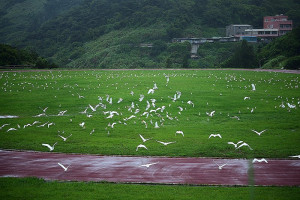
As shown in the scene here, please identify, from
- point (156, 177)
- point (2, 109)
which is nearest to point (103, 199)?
point (156, 177)

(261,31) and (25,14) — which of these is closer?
(261,31)

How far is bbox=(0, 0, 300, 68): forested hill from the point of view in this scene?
8756cm

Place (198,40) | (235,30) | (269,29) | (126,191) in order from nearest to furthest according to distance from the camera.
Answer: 1. (126,191)
2. (198,40)
3. (269,29)
4. (235,30)

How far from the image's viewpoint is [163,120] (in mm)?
22844

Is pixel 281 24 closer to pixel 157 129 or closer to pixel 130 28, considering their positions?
pixel 130 28

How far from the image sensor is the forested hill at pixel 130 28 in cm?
8756

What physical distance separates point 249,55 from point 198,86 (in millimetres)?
33545

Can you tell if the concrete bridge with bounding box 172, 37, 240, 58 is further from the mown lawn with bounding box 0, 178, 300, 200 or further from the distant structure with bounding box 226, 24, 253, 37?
the mown lawn with bounding box 0, 178, 300, 200

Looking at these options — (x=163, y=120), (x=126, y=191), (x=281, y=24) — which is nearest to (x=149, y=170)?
(x=126, y=191)

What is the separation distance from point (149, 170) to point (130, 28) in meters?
91.9

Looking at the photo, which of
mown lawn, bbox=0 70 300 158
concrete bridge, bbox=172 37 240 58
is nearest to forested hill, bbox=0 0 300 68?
concrete bridge, bbox=172 37 240 58

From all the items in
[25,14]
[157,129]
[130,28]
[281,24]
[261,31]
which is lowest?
[157,129]

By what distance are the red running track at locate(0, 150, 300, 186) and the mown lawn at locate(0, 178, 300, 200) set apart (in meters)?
0.64

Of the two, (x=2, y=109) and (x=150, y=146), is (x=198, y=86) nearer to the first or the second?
(x=2, y=109)
